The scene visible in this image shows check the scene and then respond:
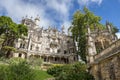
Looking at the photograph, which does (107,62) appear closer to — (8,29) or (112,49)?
(112,49)

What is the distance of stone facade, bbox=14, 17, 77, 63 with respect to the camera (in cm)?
4762

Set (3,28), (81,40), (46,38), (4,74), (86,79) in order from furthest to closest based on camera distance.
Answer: (46,38) → (3,28) → (81,40) → (86,79) → (4,74)

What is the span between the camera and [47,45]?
5256 cm

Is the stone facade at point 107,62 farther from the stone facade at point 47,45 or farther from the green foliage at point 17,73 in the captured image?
the stone facade at point 47,45

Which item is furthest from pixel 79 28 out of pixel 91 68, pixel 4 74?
pixel 4 74

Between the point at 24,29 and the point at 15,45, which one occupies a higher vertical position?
the point at 24,29

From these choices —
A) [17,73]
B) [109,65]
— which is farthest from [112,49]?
[17,73]

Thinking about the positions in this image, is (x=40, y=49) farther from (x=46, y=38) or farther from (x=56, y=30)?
(x=56, y=30)

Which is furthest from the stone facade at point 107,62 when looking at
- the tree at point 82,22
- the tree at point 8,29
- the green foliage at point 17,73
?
the tree at point 8,29

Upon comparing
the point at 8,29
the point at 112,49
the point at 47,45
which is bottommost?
the point at 112,49

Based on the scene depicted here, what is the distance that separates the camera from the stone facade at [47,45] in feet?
156

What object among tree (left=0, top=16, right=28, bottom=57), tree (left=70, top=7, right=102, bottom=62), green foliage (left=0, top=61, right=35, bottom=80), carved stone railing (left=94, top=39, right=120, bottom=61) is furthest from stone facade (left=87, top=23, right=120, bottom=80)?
tree (left=0, top=16, right=28, bottom=57)

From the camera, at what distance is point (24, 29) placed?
42.5m

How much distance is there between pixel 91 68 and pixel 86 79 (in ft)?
5.53
